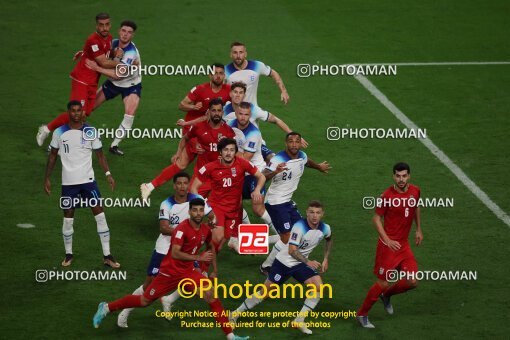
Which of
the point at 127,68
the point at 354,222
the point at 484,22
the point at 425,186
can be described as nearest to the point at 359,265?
the point at 354,222

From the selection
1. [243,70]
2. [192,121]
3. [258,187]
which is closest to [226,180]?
[258,187]

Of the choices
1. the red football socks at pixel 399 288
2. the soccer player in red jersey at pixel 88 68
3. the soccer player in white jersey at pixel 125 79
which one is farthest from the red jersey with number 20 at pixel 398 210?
the soccer player in red jersey at pixel 88 68

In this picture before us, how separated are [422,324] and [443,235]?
2.89 metres

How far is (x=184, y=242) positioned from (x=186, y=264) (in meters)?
0.28

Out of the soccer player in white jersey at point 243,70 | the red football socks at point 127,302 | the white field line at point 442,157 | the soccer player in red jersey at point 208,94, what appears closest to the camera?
the red football socks at point 127,302

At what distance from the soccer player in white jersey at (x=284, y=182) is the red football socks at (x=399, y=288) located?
176cm

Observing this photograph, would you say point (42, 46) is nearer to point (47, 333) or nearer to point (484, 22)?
point (484, 22)

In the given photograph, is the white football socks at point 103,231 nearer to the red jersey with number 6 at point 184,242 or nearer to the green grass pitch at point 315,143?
the green grass pitch at point 315,143

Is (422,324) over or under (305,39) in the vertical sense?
under

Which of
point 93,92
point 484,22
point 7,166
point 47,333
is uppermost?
point 484,22

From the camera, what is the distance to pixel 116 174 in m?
19.7

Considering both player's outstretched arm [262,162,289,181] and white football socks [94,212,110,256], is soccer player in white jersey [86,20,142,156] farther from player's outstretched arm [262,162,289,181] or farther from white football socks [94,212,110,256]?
player's outstretched arm [262,162,289,181]

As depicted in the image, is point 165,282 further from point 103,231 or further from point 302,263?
point 103,231

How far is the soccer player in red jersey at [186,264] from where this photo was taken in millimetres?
14055
